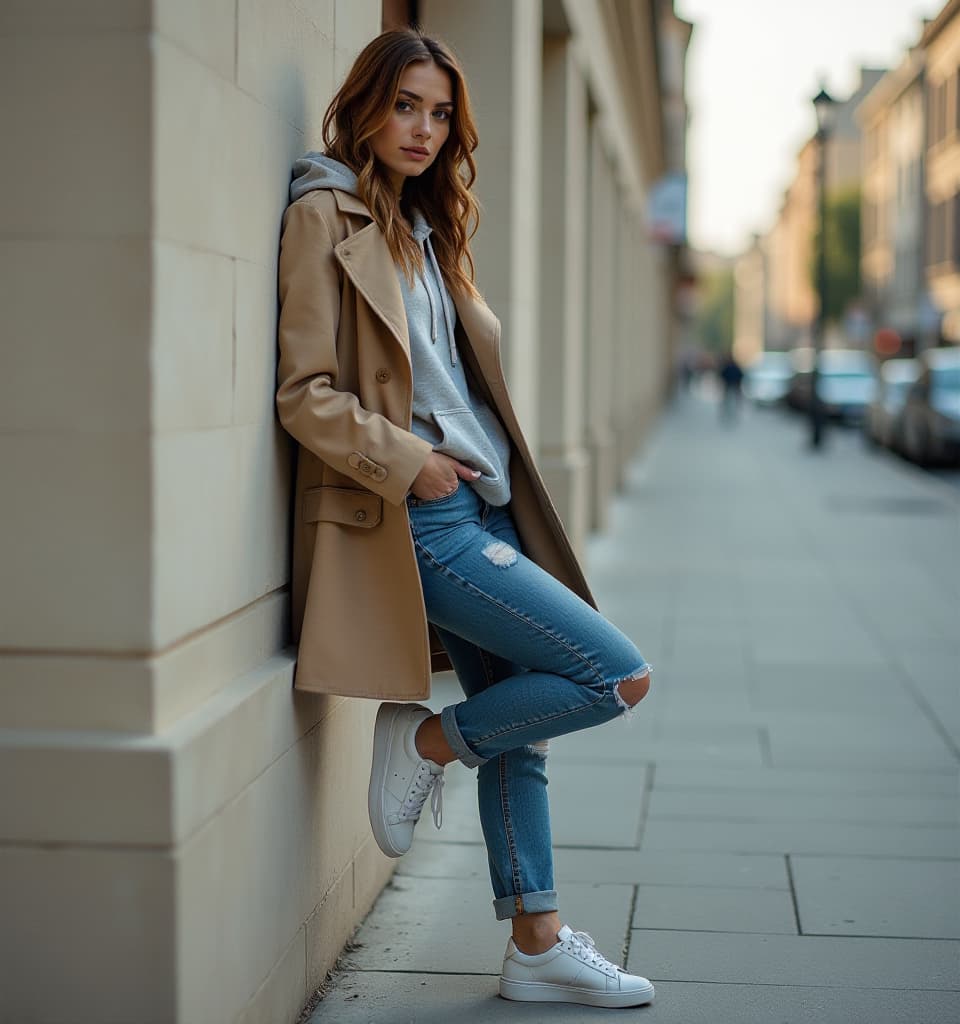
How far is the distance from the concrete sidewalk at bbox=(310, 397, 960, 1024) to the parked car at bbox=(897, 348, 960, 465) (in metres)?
13.8

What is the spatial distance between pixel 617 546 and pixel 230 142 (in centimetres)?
1120

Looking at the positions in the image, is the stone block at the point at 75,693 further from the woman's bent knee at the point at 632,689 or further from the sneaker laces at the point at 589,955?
the sneaker laces at the point at 589,955

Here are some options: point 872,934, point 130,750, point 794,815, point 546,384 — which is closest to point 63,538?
point 130,750

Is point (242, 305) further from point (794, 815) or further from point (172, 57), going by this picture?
point (794, 815)

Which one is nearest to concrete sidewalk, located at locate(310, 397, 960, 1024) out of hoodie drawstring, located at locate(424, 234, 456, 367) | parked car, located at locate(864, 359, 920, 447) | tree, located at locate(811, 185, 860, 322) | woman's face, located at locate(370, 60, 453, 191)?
hoodie drawstring, located at locate(424, 234, 456, 367)

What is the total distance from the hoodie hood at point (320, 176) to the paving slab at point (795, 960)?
206cm

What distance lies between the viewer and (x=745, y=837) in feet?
17.4

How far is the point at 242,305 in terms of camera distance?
326 centimetres

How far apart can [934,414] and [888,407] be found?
4.63 meters

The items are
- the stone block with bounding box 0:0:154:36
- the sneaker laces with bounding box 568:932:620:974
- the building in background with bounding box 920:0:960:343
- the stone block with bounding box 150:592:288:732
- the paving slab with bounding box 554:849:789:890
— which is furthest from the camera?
the building in background with bounding box 920:0:960:343

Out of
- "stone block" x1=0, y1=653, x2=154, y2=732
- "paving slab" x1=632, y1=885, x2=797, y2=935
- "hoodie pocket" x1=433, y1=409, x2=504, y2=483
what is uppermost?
"hoodie pocket" x1=433, y1=409, x2=504, y2=483

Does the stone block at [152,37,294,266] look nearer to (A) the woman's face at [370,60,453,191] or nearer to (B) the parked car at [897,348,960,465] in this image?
(A) the woman's face at [370,60,453,191]

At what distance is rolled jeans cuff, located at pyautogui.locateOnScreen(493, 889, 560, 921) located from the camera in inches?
149

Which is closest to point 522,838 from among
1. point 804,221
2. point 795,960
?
point 795,960
